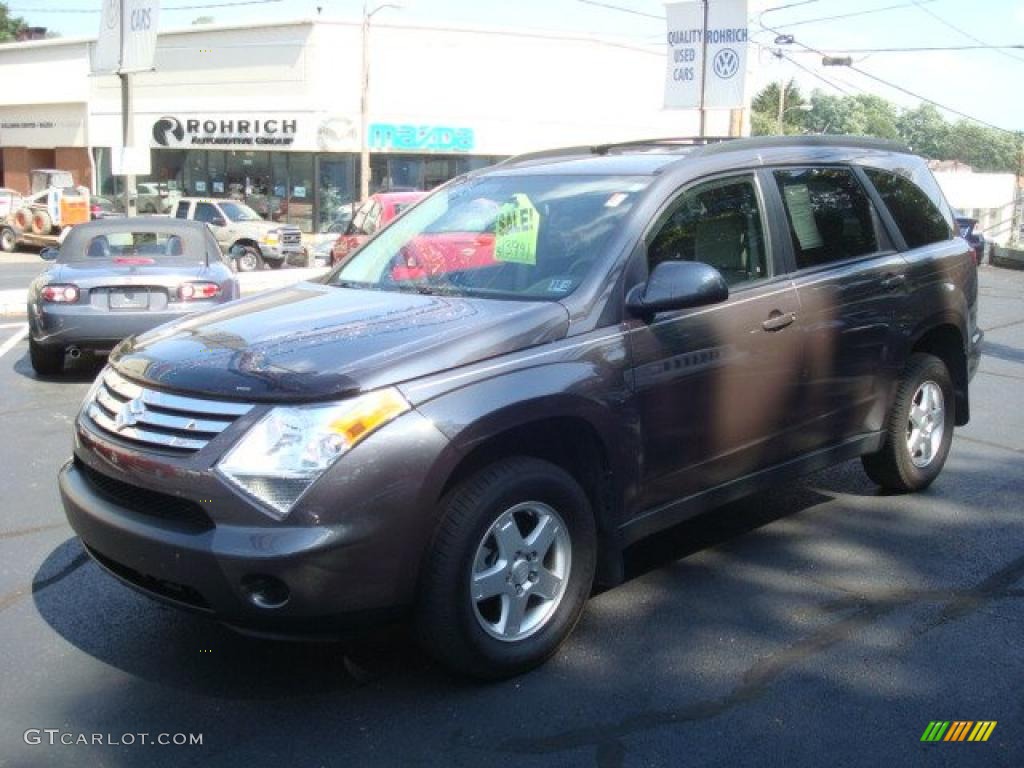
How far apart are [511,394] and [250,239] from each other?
23198 mm

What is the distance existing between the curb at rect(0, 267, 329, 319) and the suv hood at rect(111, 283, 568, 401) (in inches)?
318

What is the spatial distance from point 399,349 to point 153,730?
4.69ft

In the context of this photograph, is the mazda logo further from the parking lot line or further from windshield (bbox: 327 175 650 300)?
windshield (bbox: 327 175 650 300)

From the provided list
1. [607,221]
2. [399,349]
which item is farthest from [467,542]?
[607,221]

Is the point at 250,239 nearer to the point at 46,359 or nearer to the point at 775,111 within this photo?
the point at 46,359

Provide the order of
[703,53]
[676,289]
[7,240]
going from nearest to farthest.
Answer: [676,289] → [703,53] → [7,240]

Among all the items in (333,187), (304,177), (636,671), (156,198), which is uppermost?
(304,177)

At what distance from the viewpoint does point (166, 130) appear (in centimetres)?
4009

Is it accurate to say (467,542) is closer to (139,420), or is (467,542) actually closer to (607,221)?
(139,420)

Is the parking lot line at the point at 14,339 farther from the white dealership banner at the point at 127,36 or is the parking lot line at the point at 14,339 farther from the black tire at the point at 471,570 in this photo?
the white dealership banner at the point at 127,36

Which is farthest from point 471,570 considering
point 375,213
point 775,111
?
point 775,111

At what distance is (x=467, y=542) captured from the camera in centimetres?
347

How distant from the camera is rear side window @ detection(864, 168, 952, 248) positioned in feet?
18.4

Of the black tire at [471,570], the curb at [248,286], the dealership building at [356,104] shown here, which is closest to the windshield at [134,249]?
the curb at [248,286]
